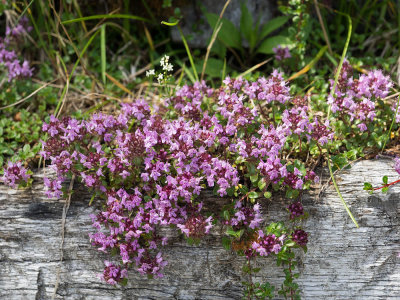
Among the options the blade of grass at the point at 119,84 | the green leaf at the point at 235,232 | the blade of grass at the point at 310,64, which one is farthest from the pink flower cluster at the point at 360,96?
the blade of grass at the point at 119,84

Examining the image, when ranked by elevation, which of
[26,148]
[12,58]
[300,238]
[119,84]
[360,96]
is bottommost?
[300,238]

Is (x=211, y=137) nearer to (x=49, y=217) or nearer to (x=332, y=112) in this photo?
(x=332, y=112)

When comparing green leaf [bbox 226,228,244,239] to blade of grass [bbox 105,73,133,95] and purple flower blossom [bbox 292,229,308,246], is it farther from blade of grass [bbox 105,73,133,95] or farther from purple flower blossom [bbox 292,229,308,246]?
blade of grass [bbox 105,73,133,95]

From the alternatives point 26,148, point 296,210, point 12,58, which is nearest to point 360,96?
point 296,210

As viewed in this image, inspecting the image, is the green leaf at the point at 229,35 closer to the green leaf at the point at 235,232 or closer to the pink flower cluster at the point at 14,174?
the green leaf at the point at 235,232

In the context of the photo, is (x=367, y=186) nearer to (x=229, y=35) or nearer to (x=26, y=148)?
(x=229, y=35)

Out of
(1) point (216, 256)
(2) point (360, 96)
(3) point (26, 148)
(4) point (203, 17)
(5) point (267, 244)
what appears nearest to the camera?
(5) point (267, 244)
